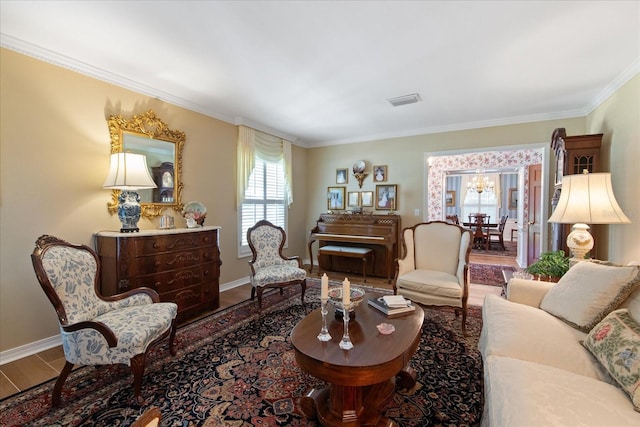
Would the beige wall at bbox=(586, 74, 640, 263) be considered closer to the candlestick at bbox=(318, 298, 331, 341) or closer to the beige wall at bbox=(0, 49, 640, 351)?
the beige wall at bbox=(0, 49, 640, 351)

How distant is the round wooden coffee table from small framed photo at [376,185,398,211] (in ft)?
10.8

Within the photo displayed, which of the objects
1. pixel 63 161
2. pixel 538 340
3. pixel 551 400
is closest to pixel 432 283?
pixel 538 340

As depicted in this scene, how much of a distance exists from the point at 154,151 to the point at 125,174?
0.70 metres

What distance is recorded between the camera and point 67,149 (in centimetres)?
255

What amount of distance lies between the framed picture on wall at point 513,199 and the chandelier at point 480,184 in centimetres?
65

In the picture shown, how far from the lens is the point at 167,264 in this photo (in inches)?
111

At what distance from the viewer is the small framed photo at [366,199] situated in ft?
17.2

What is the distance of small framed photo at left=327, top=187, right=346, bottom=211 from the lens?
18.1 ft

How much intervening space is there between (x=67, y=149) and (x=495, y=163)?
7781mm

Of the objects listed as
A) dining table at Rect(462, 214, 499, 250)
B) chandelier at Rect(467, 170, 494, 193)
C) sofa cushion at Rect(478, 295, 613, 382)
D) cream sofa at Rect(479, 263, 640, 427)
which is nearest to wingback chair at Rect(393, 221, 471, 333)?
cream sofa at Rect(479, 263, 640, 427)

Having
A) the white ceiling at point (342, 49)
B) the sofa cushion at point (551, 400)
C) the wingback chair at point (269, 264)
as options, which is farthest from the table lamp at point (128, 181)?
the sofa cushion at point (551, 400)

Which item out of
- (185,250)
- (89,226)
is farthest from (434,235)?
(89,226)

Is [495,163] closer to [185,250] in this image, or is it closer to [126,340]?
[185,250]

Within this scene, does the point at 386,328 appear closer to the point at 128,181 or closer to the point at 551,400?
the point at 551,400
